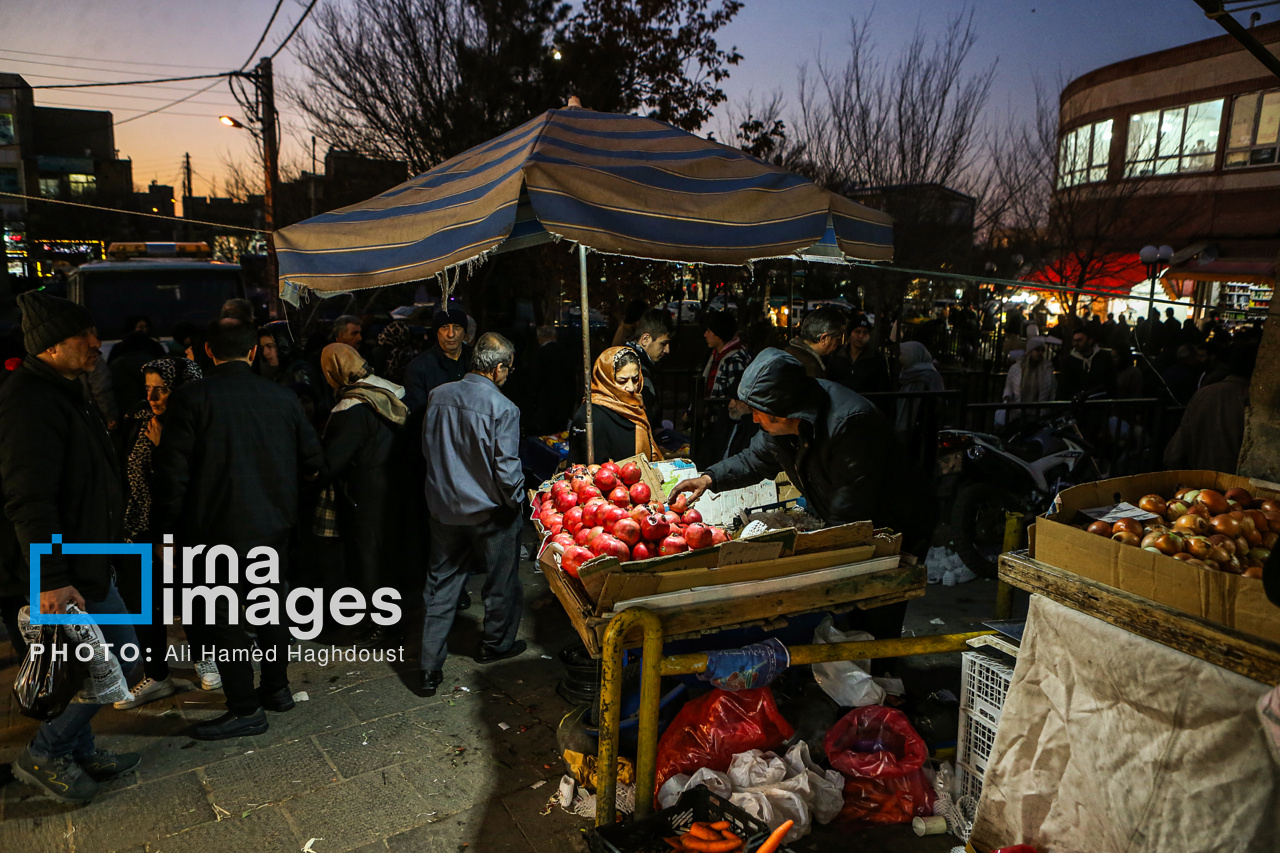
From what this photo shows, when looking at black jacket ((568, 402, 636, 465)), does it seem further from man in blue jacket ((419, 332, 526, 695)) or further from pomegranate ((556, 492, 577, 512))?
pomegranate ((556, 492, 577, 512))

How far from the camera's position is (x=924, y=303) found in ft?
99.0

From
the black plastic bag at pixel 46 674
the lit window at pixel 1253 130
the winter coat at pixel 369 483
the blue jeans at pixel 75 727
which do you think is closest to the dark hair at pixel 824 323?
the winter coat at pixel 369 483

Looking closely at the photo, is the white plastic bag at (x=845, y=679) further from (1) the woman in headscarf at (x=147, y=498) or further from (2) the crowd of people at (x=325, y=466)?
(1) the woman in headscarf at (x=147, y=498)

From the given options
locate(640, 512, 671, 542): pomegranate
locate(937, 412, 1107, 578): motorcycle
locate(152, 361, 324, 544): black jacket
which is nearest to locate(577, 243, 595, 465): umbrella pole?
locate(640, 512, 671, 542): pomegranate

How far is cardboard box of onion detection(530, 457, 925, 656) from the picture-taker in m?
2.83

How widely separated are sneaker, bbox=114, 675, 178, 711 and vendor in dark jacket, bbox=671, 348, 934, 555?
3.85 metres

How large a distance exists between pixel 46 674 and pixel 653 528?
272 cm

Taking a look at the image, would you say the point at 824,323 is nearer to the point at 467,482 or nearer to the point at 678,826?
the point at 467,482

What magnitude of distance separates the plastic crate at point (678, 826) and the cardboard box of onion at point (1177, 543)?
4.62 ft

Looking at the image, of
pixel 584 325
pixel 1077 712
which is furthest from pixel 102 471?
pixel 1077 712

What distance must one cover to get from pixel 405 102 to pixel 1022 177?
50.8ft

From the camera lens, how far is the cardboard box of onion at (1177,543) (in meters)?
2.12

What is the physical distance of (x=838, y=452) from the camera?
365 centimetres

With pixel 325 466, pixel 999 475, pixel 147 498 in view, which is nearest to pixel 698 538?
pixel 325 466
